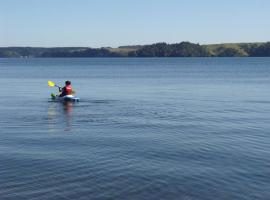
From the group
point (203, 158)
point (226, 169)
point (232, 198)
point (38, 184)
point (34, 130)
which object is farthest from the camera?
point (34, 130)

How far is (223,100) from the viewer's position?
5656 centimetres

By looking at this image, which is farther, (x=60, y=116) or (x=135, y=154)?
(x=60, y=116)

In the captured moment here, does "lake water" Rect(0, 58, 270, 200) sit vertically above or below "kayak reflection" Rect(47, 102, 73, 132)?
above

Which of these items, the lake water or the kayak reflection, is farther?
the kayak reflection

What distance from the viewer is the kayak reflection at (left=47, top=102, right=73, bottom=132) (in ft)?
118

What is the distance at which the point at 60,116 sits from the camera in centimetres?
4250

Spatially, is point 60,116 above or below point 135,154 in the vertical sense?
below

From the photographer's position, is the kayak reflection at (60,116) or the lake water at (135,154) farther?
the kayak reflection at (60,116)

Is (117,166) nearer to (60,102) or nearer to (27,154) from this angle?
(27,154)

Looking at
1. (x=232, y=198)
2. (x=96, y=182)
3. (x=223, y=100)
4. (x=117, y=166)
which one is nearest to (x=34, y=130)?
(x=117, y=166)

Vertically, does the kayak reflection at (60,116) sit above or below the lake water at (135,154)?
below

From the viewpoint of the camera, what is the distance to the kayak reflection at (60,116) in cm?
3597

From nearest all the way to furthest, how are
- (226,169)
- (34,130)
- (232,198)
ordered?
(232,198) < (226,169) < (34,130)

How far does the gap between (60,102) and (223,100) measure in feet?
57.7
